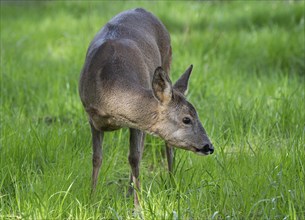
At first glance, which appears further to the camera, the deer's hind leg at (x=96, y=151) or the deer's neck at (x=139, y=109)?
the deer's hind leg at (x=96, y=151)

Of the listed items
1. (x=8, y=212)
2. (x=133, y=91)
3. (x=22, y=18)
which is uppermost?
(x=133, y=91)

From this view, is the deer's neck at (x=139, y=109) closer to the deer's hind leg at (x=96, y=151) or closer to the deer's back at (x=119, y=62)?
the deer's back at (x=119, y=62)

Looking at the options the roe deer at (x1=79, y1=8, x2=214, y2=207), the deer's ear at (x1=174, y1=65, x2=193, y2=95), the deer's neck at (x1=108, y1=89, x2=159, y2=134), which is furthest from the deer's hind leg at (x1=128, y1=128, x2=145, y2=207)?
the deer's ear at (x1=174, y1=65, x2=193, y2=95)

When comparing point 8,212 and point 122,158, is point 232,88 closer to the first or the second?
point 122,158

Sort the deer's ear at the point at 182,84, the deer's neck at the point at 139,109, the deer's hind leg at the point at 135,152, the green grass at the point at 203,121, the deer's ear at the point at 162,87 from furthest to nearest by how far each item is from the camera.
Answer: the deer's hind leg at the point at 135,152, the deer's ear at the point at 182,84, the deer's neck at the point at 139,109, the deer's ear at the point at 162,87, the green grass at the point at 203,121

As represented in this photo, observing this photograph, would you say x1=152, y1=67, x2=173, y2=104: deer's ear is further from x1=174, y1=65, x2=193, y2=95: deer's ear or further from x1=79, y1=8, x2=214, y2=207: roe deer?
x1=174, y1=65, x2=193, y2=95: deer's ear

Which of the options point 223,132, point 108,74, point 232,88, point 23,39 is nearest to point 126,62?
point 108,74

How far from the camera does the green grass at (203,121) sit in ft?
13.2

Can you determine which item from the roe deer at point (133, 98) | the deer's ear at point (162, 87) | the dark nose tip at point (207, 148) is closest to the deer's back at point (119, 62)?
the roe deer at point (133, 98)

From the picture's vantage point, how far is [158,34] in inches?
209

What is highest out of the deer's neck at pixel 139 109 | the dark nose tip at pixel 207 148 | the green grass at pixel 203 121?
the deer's neck at pixel 139 109

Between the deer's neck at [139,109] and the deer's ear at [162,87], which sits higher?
the deer's ear at [162,87]

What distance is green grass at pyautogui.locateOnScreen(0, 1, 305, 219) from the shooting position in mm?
4023

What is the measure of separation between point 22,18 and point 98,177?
5.53 meters
